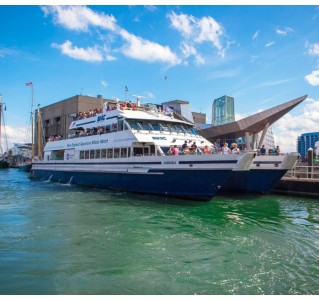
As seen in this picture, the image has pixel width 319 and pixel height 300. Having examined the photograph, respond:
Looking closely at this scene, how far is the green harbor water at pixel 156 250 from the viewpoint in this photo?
6262 millimetres

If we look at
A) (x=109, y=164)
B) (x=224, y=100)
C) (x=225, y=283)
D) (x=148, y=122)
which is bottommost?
(x=225, y=283)

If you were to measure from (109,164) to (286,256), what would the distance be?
15.0 metres

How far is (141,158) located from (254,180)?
26.0 ft

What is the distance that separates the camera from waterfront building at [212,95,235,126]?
56.4 m

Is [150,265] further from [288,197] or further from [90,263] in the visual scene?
[288,197]

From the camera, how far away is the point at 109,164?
21391 millimetres

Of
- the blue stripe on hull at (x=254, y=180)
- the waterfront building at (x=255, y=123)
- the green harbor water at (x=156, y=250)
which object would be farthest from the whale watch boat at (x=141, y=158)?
the waterfront building at (x=255, y=123)

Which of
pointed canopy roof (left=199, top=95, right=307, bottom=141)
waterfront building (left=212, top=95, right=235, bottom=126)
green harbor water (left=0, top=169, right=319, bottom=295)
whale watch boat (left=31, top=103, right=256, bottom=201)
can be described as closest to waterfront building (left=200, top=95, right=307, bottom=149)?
pointed canopy roof (left=199, top=95, right=307, bottom=141)

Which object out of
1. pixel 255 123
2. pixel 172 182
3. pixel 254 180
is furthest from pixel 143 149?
pixel 255 123

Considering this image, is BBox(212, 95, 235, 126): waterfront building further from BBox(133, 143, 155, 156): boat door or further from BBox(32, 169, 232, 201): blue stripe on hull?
BBox(133, 143, 155, 156): boat door

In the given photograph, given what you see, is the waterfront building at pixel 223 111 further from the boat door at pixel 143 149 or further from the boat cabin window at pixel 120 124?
the boat door at pixel 143 149

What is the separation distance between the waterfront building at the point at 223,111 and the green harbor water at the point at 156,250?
139 ft

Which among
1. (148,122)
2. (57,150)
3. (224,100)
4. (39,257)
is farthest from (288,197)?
(224,100)

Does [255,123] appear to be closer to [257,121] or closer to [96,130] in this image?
[257,121]
